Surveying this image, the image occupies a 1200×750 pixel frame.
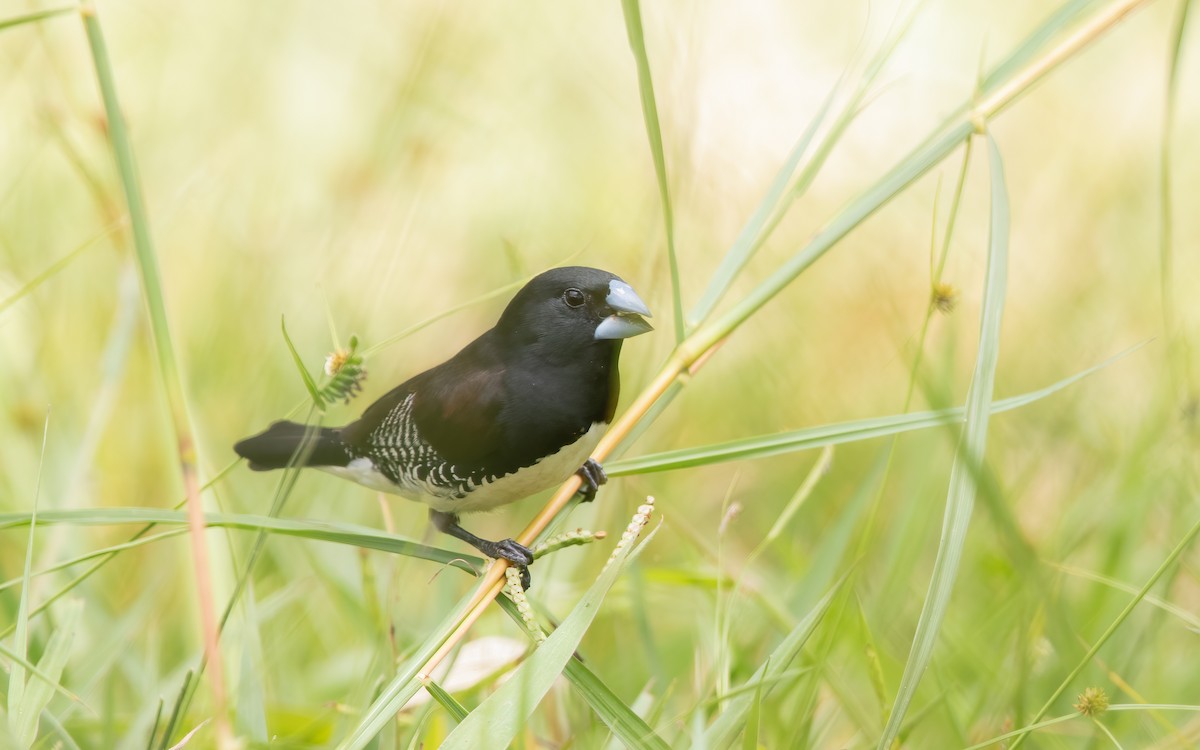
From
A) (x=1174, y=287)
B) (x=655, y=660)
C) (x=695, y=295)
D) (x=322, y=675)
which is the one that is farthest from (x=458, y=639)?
(x=1174, y=287)

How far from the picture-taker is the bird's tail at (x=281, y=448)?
2297 millimetres

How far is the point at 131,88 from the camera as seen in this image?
482 centimetres

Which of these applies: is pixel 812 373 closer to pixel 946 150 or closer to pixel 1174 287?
pixel 1174 287

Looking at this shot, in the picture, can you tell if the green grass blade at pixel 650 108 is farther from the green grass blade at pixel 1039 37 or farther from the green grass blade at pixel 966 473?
the green grass blade at pixel 1039 37

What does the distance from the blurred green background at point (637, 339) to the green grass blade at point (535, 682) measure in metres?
0.17

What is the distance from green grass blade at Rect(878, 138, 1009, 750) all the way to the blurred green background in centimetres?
12

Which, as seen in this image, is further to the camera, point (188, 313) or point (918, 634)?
point (188, 313)

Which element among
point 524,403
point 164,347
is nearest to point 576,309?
point 524,403

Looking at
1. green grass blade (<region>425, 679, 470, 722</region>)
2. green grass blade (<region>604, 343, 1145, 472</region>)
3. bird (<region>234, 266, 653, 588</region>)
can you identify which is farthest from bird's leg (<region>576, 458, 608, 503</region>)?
green grass blade (<region>425, 679, 470, 722</region>)

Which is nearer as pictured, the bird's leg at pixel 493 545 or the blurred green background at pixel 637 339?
the bird's leg at pixel 493 545

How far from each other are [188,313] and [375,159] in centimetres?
98

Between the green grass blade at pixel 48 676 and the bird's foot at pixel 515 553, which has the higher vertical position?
the green grass blade at pixel 48 676

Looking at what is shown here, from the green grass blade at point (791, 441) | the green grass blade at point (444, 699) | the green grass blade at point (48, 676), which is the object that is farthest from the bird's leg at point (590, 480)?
the green grass blade at point (48, 676)

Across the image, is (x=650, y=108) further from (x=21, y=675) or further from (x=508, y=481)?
(x=21, y=675)
